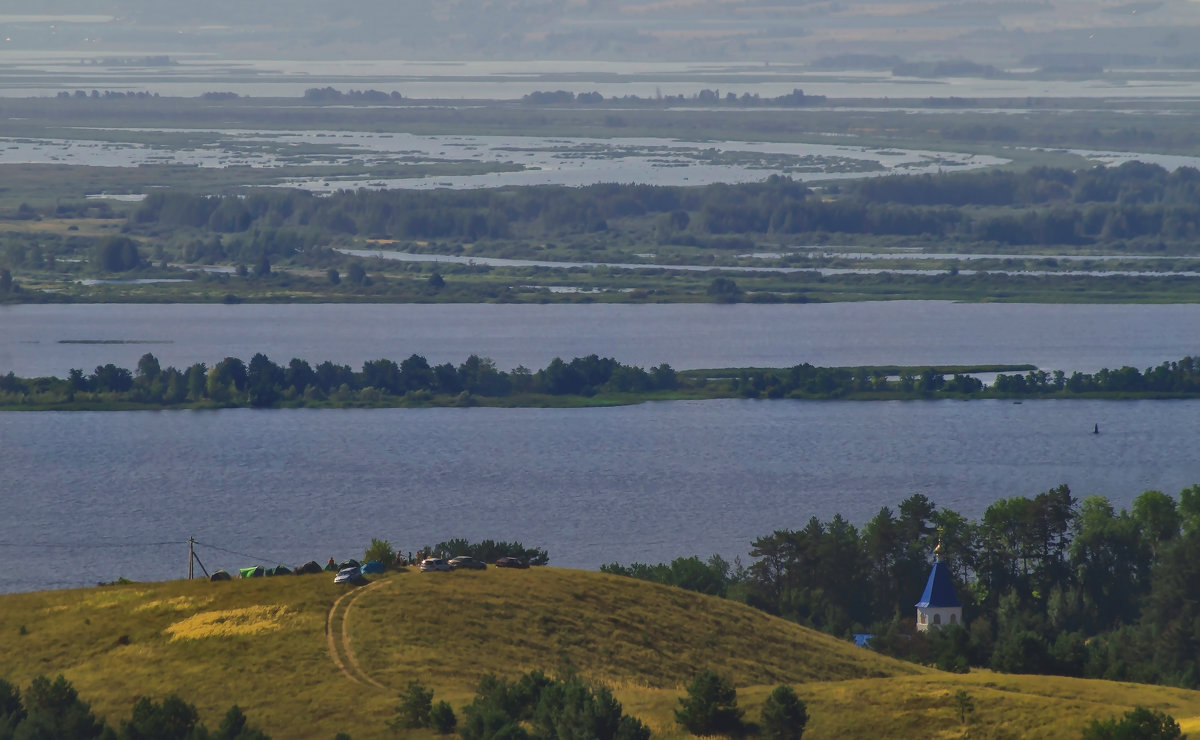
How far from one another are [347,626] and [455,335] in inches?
2746

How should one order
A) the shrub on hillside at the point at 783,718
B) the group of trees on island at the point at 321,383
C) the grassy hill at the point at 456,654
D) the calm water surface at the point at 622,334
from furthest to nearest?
the calm water surface at the point at 622,334 → the group of trees on island at the point at 321,383 → the grassy hill at the point at 456,654 → the shrub on hillside at the point at 783,718

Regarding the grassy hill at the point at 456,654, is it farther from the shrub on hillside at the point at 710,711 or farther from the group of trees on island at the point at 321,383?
the group of trees on island at the point at 321,383

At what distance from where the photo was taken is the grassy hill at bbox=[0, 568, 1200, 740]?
28.6 meters

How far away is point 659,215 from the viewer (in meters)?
157

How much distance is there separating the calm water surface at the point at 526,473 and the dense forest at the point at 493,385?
1.09 m

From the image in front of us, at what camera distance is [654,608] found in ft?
115

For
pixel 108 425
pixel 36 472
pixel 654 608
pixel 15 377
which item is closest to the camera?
pixel 654 608

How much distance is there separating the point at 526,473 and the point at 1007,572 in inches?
950

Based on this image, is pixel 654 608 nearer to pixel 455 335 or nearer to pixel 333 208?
pixel 455 335

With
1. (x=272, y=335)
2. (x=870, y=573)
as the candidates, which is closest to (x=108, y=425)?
(x=272, y=335)

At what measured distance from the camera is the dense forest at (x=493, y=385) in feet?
273

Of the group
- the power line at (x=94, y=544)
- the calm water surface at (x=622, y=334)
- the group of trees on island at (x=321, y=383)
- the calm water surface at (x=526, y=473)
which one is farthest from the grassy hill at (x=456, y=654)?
the calm water surface at (x=622, y=334)

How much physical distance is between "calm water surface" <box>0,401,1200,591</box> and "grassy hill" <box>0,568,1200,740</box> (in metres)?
17.2

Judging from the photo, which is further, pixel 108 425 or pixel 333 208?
pixel 333 208
